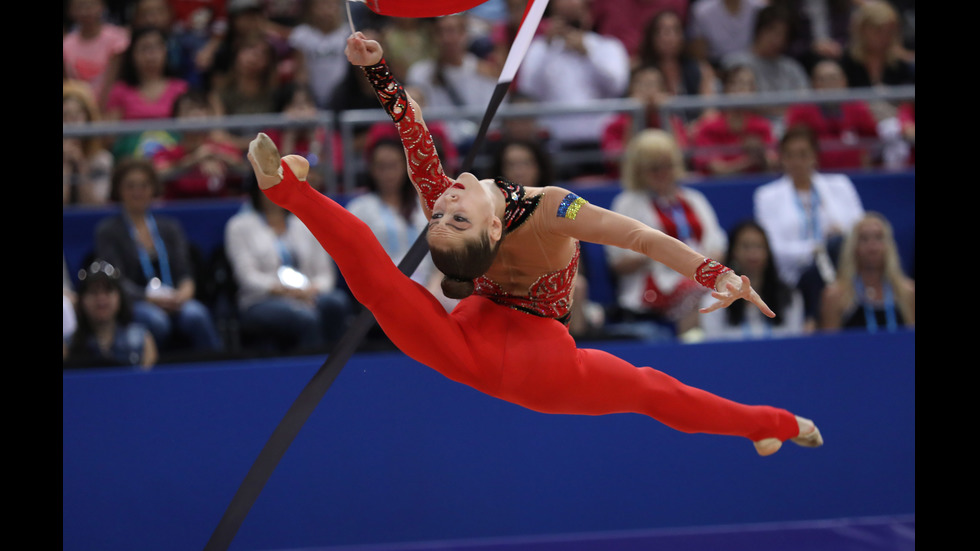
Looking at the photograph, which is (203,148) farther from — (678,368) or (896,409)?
(896,409)

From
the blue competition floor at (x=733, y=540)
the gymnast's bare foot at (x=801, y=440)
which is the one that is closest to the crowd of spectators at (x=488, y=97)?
the blue competition floor at (x=733, y=540)

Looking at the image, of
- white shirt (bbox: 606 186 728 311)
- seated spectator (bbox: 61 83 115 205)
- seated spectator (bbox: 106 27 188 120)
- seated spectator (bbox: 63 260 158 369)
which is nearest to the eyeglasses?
seated spectator (bbox: 63 260 158 369)

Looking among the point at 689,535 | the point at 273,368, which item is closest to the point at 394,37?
the point at 273,368

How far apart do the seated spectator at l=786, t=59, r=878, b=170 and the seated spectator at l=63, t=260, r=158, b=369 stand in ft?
10.3

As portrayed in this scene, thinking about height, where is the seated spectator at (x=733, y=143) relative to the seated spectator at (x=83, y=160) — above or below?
below

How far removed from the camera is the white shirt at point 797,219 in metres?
4.59

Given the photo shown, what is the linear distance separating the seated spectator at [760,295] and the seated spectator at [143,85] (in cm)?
254

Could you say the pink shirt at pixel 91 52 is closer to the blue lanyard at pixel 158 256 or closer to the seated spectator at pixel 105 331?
the blue lanyard at pixel 158 256

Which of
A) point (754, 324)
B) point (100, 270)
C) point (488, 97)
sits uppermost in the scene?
point (488, 97)

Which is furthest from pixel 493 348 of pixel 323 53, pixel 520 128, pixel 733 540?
pixel 323 53

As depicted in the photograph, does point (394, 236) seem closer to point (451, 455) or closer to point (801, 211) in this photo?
point (451, 455)

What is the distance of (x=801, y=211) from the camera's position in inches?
183

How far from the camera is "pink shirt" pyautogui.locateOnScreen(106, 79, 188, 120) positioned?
5055 mm

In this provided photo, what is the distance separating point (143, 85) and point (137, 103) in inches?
4.1
